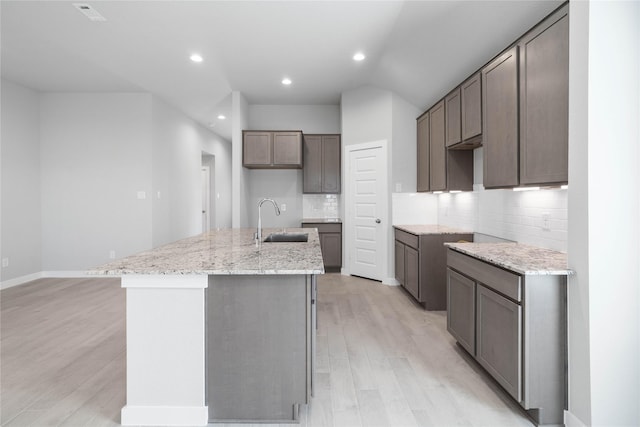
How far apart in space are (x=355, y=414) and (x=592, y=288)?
4.62 ft

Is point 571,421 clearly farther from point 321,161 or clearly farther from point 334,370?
point 321,161

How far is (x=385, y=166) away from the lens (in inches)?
200

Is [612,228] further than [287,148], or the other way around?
[287,148]

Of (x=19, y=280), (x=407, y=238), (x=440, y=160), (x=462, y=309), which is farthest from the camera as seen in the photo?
(x=19, y=280)

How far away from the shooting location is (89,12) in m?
3.14

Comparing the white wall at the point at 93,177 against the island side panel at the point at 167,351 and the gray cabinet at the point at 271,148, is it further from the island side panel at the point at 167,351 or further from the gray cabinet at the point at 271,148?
the island side panel at the point at 167,351

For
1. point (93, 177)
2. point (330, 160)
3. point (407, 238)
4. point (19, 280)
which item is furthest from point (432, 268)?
point (19, 280)

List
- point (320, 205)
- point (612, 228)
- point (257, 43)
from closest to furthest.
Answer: point (612, 228) → point (257, 43) → point (320, 205)

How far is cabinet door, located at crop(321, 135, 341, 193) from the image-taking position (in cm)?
602

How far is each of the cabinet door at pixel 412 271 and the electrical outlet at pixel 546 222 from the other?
1492 mm

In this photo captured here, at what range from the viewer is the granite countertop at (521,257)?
6.22 feet

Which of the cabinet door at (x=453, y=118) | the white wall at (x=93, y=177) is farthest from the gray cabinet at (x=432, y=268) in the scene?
the white wall at (x=93, y=177)

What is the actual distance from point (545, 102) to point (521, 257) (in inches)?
38.9

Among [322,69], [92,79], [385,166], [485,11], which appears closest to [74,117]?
[92,79]
